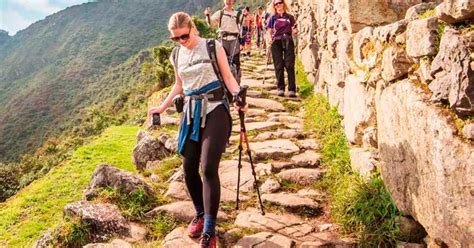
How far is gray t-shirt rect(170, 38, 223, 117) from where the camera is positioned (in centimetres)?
379

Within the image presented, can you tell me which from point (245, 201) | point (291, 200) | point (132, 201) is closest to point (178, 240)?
point (132, 201)

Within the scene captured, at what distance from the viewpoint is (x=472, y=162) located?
8.35ft

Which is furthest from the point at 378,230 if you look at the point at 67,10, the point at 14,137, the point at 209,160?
the point at 67,10

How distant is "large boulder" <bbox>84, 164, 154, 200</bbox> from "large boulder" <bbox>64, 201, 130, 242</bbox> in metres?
0.41

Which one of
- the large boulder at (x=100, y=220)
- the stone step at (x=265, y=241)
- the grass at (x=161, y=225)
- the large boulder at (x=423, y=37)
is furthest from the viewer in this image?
the grass at (x=161, y=225)

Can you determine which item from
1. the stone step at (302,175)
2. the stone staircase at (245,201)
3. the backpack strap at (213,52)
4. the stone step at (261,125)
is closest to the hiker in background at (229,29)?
the stone step at (261,125)

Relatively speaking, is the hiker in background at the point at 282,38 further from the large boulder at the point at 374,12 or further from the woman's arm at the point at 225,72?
the woman's arm at the point at 225,72

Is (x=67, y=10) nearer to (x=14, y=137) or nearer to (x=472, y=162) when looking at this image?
(x=14, y=137)

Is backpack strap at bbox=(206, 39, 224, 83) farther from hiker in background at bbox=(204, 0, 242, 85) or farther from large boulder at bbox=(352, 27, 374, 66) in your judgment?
hiker in background at bbox=(204, 0, 242, 85)

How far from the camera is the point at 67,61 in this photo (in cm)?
14512

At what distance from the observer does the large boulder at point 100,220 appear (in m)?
4.21

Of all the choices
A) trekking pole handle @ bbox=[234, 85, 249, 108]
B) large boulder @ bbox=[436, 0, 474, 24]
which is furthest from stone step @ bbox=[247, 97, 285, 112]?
large boulder @ bbox=[436, 0, 474, 24]

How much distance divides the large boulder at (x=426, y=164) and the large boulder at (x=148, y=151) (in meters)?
3.95

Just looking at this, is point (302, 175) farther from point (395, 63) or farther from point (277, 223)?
point (395, 63)
